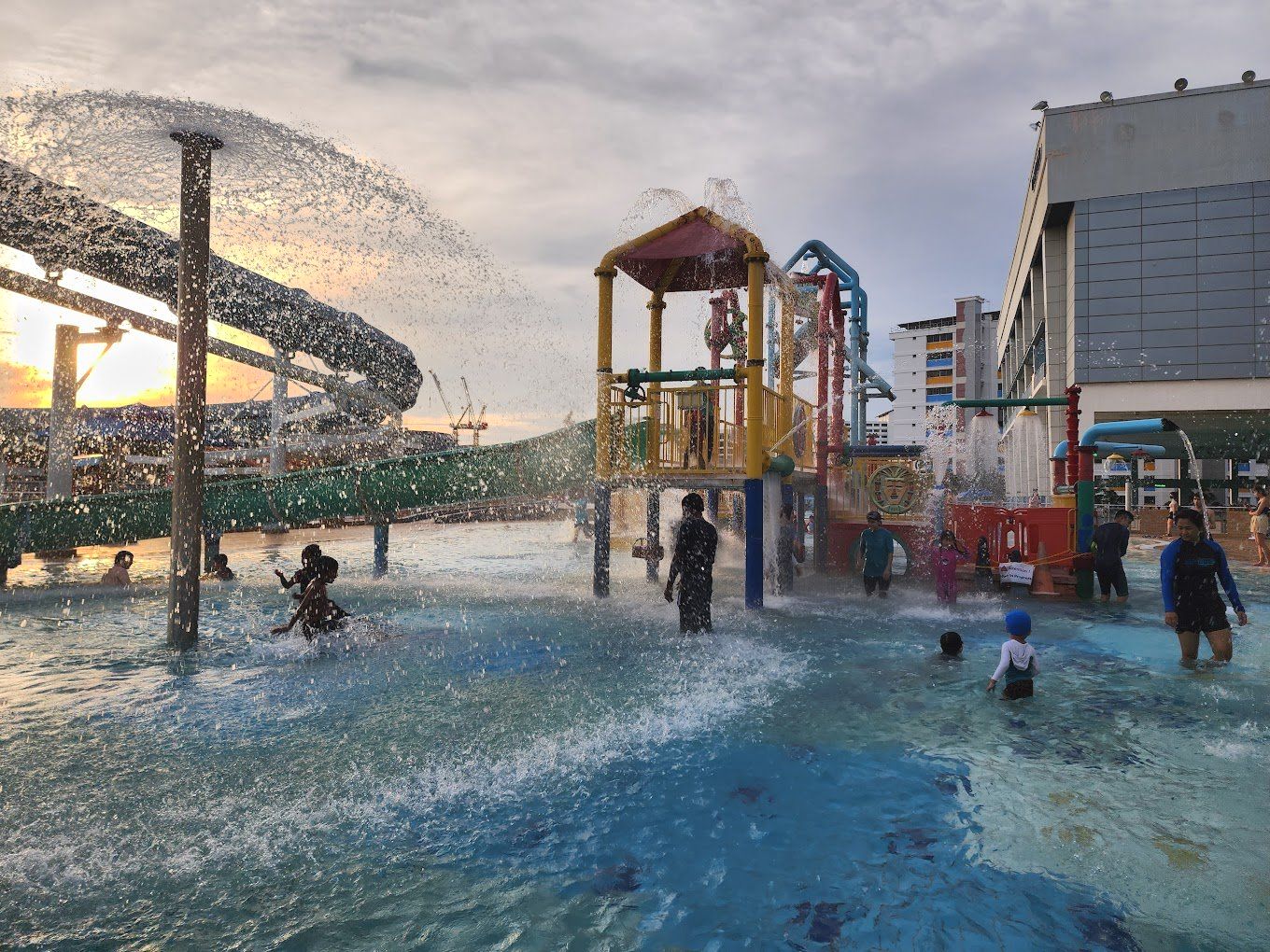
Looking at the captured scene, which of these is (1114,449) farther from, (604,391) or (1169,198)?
(1169,198)

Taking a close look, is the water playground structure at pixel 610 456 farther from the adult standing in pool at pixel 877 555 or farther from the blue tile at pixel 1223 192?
the blue tile at pixel 1223 192

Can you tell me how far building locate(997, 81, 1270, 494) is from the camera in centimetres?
2761

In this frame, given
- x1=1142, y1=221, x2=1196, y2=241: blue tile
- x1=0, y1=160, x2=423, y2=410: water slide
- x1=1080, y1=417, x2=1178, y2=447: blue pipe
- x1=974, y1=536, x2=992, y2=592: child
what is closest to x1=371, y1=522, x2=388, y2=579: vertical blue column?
x1=0, y1=160, x2=423, y2=410: water slide

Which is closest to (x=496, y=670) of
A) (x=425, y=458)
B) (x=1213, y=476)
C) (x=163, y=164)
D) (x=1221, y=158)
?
(x=425, y=458)

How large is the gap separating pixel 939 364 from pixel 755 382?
8645cm

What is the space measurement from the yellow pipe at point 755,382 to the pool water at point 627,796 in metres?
3.05

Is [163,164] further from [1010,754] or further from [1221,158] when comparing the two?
[1221,158]

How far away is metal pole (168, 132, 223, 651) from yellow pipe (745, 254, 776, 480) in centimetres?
684

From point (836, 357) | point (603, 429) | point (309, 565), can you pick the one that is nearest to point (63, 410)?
point (309, 565)

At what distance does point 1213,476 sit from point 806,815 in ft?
165

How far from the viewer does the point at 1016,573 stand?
1201 cm

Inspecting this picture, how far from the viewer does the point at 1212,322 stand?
91.9 feet

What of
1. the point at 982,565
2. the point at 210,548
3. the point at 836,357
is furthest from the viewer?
the point at 836,357

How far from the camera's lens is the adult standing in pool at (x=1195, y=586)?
6773mm
